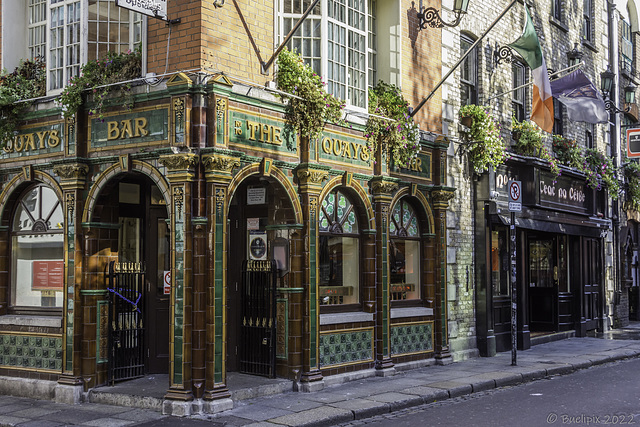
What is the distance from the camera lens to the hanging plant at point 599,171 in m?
19.9

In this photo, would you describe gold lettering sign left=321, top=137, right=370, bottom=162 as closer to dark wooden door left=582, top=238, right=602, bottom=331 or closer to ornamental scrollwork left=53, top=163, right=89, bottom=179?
ornamental scrollwork left=53, top=163, right=89, bottom=179

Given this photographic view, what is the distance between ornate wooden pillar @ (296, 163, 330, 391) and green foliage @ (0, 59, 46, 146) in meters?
4.18

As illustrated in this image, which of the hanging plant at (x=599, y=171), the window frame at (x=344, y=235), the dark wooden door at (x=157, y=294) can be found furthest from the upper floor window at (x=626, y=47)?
the dark wooden door at (x=157, y=294)

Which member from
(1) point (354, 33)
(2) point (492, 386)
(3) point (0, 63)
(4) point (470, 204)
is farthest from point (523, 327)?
(3) point (0, 63)

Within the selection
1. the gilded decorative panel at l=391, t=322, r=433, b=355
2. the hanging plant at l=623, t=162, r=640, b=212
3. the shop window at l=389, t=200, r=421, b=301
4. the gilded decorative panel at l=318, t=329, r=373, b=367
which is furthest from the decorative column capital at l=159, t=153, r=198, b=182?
the hanging plant at l=623, t=162, r=640, b=212

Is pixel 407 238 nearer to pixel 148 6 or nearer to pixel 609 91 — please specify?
pixel 148 6

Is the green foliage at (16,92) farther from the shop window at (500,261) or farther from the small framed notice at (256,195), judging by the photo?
the shop window at (500,261)

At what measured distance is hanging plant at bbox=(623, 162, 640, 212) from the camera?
76.1 feet

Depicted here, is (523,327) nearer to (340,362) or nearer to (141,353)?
(340,362)

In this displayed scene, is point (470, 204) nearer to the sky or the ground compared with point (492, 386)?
nearer to the sky

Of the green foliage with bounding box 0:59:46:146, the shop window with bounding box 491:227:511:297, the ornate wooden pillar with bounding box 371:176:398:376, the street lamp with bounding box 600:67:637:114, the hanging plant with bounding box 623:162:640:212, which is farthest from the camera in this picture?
the hanging plant with bounding box 623:162:640:212

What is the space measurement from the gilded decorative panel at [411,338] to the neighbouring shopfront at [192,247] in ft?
0.24

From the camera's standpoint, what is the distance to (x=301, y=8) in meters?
11.7

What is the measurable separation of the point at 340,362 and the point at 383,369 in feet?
3.47
